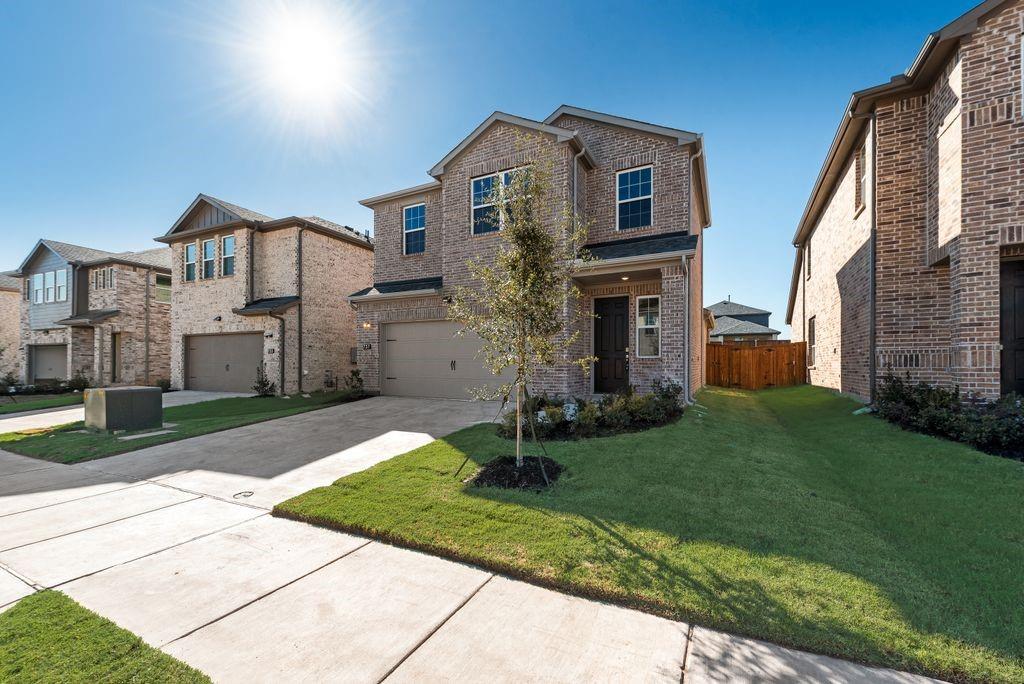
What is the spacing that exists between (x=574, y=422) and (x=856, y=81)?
992 cm

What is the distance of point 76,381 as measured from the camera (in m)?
18.1

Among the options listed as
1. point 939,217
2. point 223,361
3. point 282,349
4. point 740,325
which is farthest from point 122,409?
point 740,325

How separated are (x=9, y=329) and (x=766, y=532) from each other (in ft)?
127

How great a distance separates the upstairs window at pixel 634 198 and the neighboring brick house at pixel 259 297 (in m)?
10.9

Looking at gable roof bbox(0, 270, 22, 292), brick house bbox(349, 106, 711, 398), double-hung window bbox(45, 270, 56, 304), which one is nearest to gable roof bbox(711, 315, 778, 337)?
brick house bbox(349, 106, 711, 398)

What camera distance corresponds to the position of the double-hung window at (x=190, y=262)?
16.9 m

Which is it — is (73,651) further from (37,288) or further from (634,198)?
(37,288)

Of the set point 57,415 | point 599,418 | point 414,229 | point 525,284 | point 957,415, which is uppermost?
point 414,229

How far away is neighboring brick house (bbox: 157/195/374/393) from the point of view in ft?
48.6

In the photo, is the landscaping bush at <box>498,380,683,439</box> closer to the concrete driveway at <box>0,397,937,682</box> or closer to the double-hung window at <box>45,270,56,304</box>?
the concrete driveway at <box>0,397,937,682</box>

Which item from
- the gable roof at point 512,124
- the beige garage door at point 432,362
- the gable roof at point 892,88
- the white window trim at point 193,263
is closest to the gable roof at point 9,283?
the white window trim at point 193,263

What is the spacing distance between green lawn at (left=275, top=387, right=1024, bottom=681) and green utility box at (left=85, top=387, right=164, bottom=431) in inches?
254

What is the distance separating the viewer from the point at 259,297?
51.5 ft

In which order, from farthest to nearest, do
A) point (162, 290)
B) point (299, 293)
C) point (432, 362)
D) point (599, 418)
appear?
1. point (162, 290)
2. point (299, 293)
3. point (432, 362)
4. point (599, 418)
